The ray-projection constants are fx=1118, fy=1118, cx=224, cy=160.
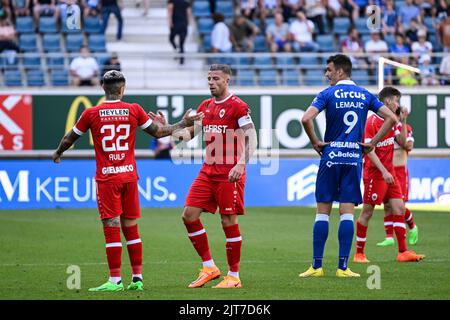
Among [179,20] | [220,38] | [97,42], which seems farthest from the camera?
[97,42]

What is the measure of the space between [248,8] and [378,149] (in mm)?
17029

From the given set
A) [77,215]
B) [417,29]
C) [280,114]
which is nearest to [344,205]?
[77,215]

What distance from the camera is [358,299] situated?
1025 cm

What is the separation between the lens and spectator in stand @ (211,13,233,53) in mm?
30319

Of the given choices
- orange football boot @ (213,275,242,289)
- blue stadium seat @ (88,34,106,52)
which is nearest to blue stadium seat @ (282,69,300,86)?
blue stadium seat @ (88,34,106,52)

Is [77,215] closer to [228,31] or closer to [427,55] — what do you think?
[228,31]

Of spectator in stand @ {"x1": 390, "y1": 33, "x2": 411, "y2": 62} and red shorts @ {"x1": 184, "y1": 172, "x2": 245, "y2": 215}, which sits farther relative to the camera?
spectator in stand @ {"x1": 390, "y1": 33, "x2": 411, "y2": 62}

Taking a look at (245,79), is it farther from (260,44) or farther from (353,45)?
(353,45)

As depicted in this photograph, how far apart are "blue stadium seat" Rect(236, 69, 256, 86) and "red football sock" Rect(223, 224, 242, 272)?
1828 cm

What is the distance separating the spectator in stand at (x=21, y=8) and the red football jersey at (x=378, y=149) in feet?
56.7

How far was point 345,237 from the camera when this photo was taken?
12.3m

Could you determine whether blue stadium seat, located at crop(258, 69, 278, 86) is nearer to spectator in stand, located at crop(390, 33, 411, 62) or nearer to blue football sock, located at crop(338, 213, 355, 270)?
spectator in stand, located at crop(390, 33, 411, 62)

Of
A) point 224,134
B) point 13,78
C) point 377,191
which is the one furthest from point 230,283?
point 13,78

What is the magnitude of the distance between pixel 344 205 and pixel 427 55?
1768cm
